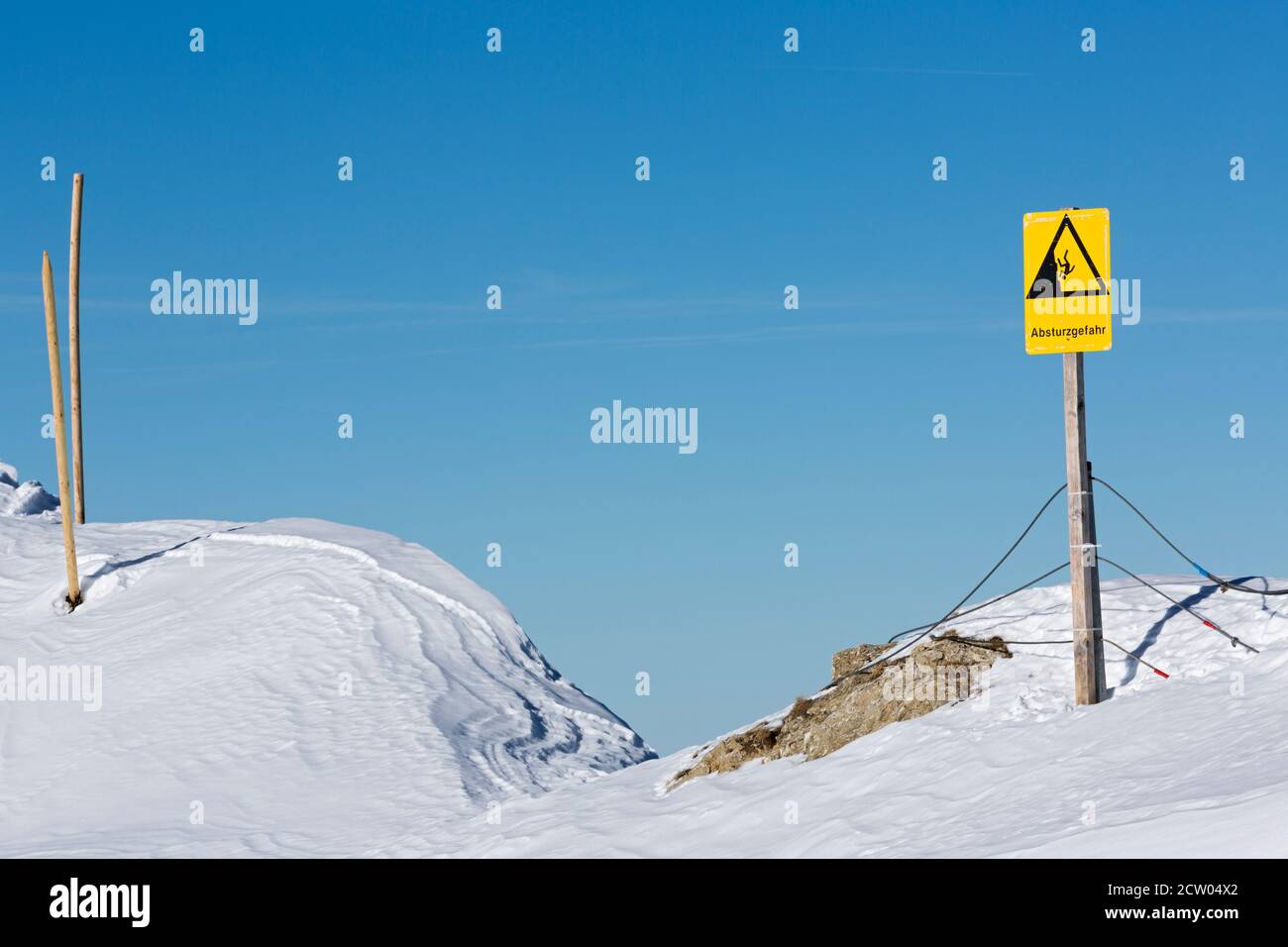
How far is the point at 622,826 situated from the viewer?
554 inches

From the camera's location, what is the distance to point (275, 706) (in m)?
23.9

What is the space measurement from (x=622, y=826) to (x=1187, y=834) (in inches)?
251

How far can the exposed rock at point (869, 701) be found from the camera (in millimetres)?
14055

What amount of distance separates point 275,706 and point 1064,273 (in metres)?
15.9

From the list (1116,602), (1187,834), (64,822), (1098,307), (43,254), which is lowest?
(64,822)

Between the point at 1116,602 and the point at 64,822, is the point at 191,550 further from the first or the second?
the point at 1116,602

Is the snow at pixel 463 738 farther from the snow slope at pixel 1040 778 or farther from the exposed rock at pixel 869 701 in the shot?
the exposed rock at pixel 869 701

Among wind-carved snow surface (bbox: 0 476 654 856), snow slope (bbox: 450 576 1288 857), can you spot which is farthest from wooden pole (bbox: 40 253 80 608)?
snow slope (bbox: 450 576 1288 857)

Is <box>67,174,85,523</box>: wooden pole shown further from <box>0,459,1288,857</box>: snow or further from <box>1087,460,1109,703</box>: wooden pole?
<box>1087,460,1109,703</box>: wooden pole

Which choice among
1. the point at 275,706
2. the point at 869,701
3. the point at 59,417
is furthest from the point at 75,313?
the point at 869,701

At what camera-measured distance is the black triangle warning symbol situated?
12297 millimetres

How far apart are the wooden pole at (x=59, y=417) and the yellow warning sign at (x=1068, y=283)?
20.8 m

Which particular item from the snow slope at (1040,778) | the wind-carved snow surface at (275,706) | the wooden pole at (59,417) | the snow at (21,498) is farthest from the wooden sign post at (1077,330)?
the snow at (21,498)
